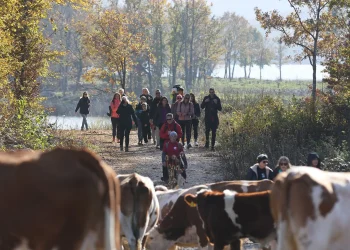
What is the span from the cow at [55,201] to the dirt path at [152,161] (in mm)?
14019

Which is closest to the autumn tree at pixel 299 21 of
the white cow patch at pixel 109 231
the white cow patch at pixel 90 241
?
the white cow patch at pixel 109 231

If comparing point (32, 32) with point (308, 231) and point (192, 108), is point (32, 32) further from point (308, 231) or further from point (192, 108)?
point (308, 231)

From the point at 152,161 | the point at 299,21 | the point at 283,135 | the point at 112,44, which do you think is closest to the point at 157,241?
the point at 283,135

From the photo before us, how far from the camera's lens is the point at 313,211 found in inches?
286

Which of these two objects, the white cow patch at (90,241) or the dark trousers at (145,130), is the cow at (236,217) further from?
the dark trousers at (145,130)

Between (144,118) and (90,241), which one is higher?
(90,241)

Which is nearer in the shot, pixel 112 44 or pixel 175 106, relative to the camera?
pixel 175 106

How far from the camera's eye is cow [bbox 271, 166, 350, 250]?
23.8 ft

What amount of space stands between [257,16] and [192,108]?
8973 mm

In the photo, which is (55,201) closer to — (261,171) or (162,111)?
(261,171)

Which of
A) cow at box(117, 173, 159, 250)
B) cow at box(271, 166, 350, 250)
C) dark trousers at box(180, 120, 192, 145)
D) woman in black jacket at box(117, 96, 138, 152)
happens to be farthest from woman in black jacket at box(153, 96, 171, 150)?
cow at box(271, 166, 350, 250)

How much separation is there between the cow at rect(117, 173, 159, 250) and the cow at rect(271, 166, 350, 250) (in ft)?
12.4

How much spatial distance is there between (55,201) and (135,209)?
501cm

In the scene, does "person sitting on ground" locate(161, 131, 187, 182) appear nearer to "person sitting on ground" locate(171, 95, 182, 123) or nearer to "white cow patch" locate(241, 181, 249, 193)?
"person sitting on ground" locate(171, 95, 182, 123)
